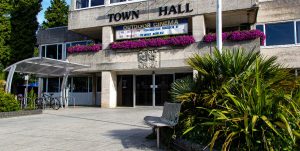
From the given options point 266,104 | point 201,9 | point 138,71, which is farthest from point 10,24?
point 266,104

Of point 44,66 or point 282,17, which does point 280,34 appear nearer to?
point 282,17

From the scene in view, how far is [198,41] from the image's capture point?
2003 cm

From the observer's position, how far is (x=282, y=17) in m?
21.4

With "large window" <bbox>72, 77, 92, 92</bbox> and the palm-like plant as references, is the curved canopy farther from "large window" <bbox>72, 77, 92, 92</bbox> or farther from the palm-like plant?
the palm-like plant

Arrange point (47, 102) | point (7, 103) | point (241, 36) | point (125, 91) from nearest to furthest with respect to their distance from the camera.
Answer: point (7, 103) → point (241, 36) → point (47, 102) → point (125, 91)

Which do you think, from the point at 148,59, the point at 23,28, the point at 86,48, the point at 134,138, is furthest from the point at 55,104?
the point at 23,28

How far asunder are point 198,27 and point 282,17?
226 inches

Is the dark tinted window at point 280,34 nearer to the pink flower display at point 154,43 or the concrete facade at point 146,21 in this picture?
the concrete facade at point 146,21

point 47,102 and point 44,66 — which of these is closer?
point 44,66

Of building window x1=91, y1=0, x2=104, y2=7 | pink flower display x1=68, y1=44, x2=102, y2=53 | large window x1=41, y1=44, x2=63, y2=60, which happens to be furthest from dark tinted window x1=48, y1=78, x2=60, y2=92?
building window x1=91, y1=0, x2=104, y2=7

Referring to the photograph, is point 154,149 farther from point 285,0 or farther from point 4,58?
point 4,58

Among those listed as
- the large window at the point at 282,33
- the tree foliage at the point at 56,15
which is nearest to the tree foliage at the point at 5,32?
the tree foliage at the point at 56,15

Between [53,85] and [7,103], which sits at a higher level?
[53,85]

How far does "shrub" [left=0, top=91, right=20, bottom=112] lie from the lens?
51.1 feet
